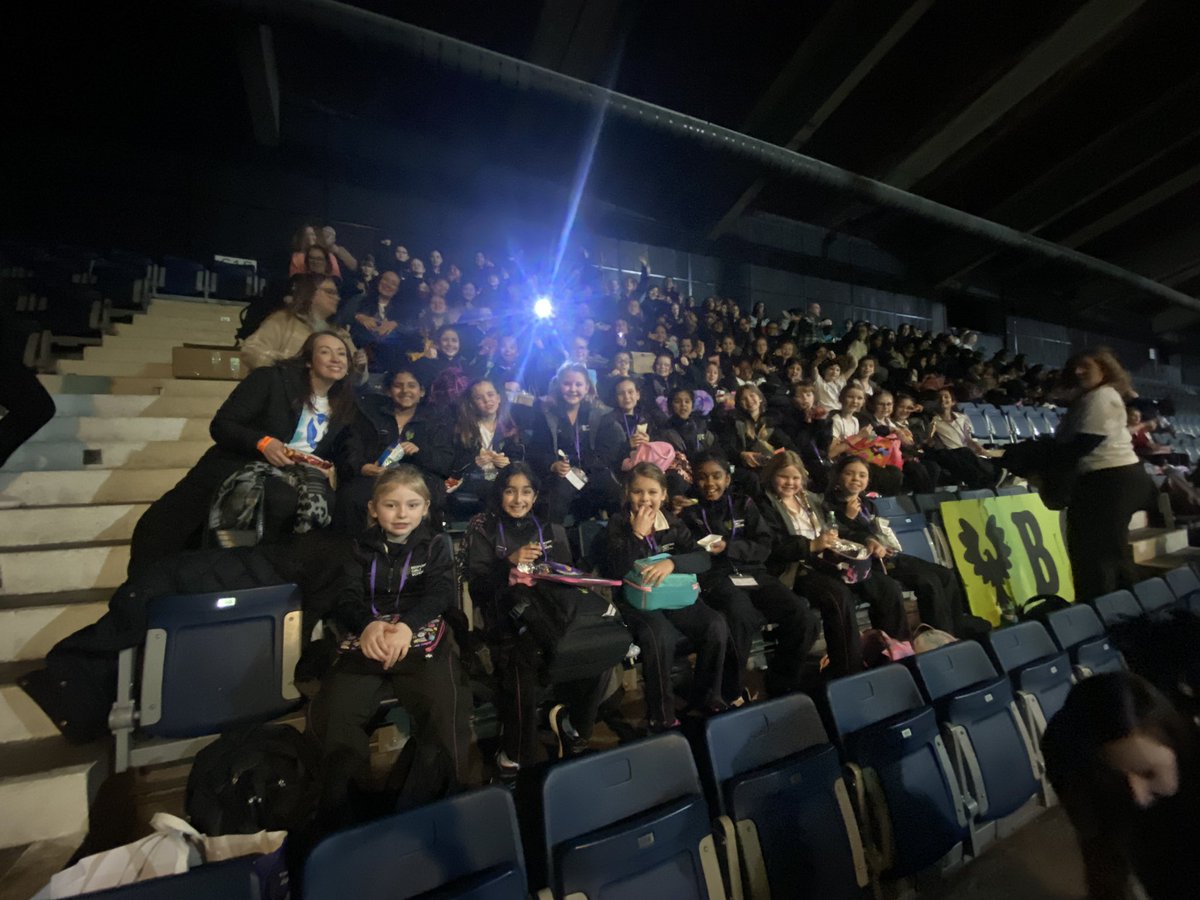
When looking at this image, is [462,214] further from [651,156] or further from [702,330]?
[702,330]

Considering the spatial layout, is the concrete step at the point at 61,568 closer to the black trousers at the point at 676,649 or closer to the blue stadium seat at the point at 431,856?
the blue stadium seat at the point at 431,856

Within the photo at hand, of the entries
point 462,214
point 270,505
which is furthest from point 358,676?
point 462,214

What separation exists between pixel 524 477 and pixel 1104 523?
340 centimetres

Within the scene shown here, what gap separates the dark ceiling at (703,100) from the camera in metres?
5.45

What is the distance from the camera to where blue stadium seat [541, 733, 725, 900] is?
1.16 m

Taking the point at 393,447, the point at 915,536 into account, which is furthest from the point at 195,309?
the point at 915,536

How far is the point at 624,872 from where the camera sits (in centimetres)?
119

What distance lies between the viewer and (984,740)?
1819 millimetres

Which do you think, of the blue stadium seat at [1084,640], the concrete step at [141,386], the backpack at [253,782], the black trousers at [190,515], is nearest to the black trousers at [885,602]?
the blue stadium seat at [1084,640]

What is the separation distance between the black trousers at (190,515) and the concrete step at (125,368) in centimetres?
221

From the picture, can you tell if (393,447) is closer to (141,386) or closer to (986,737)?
(141,386)

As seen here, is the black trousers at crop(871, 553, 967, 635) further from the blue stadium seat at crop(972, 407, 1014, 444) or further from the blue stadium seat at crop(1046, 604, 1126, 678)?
the blue stadium seat at crop(972, 407, 1014, 444)

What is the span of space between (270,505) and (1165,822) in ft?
9.92

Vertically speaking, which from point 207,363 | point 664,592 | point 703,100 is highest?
point 703,100
